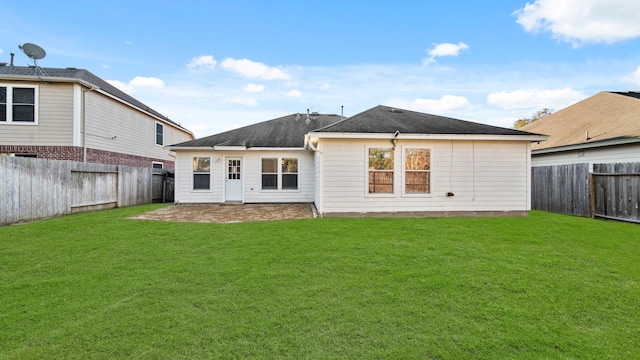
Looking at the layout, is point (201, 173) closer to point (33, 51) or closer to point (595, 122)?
point (33, 51)

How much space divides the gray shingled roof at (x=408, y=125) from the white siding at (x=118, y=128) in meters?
10.7

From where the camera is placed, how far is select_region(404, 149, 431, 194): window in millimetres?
9242

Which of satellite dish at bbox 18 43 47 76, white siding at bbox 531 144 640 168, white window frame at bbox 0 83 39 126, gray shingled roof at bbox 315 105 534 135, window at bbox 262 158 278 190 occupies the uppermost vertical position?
satellite dish at bbox 18 43 47 76

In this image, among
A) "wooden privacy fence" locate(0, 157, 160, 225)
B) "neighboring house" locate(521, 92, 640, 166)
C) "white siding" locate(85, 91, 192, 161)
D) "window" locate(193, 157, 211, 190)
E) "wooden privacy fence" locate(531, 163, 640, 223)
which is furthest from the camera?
"window" locate(193, 157, 211, 190)

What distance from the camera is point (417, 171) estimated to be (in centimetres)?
928

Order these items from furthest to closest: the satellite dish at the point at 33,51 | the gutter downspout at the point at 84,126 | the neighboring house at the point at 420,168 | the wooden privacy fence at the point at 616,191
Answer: the gutter downspout at the point at 84,126 → the satellite dish at the point at 33,51 → the neighboring house at the point at 420,168 → the wooden privacy fence at the point at 616,191

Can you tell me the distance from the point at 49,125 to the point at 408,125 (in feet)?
46.3

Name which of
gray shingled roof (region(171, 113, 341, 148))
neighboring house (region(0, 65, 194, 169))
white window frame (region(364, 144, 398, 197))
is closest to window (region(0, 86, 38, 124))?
neighboring house (region(0, 65, 194, 169))

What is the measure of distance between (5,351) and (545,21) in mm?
19187

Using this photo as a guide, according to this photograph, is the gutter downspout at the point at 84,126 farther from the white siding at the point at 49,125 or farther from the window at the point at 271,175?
the window at the point at 271,175

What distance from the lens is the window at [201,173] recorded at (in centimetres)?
1297

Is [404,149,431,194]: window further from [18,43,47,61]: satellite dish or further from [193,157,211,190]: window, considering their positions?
[18,43,47,61]: satellite dish

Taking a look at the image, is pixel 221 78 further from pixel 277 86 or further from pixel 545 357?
pixel 545 357

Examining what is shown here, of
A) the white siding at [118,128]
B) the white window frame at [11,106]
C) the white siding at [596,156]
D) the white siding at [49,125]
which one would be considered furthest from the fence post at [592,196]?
the white window frame at [11,106]
